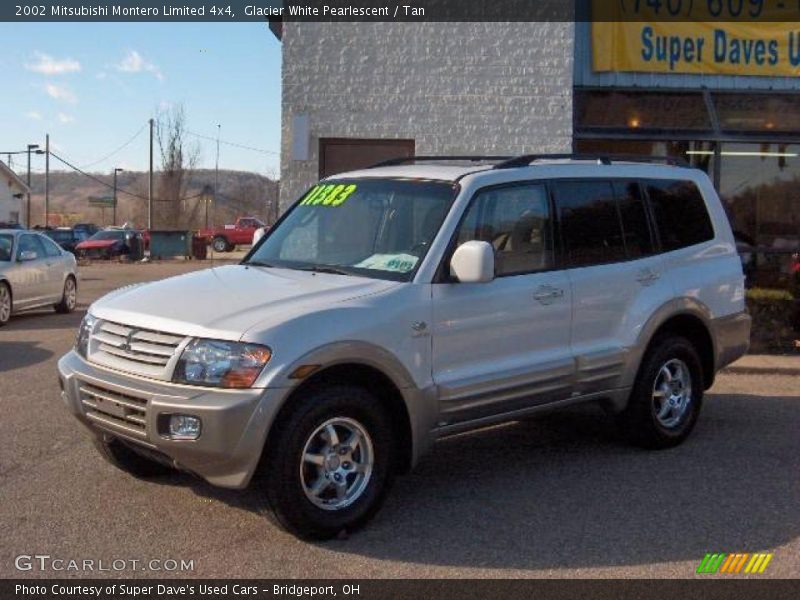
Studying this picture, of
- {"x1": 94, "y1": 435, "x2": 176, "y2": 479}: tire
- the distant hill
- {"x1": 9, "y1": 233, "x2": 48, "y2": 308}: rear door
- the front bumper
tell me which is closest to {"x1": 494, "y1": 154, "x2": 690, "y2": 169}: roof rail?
the front bumper

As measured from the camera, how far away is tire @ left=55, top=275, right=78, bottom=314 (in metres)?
15.7

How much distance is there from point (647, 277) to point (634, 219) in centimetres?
44

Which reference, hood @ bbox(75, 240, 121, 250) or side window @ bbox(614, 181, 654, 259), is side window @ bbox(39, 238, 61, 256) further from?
hood @ bbox(75, 240, 121, 250)

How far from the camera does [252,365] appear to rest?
14.5 ft

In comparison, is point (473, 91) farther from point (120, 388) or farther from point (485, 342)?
point (120, 388)

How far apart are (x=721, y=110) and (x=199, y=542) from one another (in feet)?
36.8

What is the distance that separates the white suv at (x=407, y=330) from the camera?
4484 millimetres

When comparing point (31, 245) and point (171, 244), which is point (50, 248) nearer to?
point (31, 245)

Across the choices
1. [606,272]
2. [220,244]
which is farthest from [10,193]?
[606,272]

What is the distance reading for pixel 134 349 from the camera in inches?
185

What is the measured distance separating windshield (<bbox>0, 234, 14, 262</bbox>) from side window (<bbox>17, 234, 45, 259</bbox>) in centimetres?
14

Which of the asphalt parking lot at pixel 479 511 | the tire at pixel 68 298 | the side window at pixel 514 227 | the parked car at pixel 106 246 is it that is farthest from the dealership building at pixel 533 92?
→ the parked car at pixel 106 246

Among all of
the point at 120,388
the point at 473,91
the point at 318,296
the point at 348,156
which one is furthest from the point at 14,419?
the point at 473,91

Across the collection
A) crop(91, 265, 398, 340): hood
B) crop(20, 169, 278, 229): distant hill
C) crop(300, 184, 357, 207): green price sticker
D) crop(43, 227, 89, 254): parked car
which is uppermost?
crop(20, 169, 278, 229): distant hill
